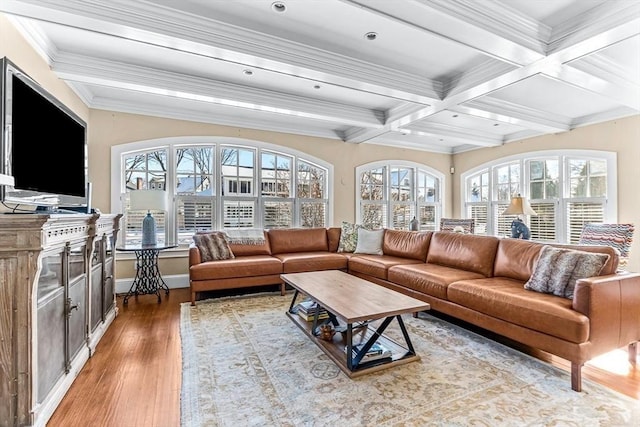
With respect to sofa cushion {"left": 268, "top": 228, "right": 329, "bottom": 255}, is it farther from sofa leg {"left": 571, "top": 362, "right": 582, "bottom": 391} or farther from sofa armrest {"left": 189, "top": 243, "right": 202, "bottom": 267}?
sofa leg {"left": 571, "top": 362, "right": 582, "bottom": 391}

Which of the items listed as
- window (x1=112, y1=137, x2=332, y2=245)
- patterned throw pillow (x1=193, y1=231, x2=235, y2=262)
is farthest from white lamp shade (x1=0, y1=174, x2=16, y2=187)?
window (x1=112, y1=137, x2=332, y2=245)

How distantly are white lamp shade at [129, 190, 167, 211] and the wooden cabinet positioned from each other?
1.56 m

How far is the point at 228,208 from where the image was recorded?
4945 millimetres

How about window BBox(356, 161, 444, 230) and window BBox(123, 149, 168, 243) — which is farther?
window BBox(356, 161, 444, 230)

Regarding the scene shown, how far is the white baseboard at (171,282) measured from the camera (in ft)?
13.7

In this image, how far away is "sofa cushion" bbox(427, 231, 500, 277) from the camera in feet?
10.9

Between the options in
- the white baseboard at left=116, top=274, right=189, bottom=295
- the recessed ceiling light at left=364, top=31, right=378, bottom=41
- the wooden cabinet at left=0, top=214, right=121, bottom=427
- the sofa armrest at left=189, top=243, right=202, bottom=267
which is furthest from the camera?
the white baseboard at left=116, top=274, right=189, bottom=295

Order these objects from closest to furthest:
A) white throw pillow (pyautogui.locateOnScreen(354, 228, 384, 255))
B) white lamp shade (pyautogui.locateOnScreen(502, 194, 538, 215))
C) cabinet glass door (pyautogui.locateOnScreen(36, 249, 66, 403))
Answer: cabinet glass door (pyautogui.locateOnScreen(36, 249, 66, 403)) → white lamp shade (pyautogui.locateOnScreen(502, 194, 538, 215)) → white throw pillow (pyautogui.locateOnScreen(354, 228, 384, 255))

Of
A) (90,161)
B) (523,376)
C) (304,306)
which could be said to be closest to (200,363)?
(304,306)

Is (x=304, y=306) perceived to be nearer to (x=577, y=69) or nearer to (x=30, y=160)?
(x=30, y=160)

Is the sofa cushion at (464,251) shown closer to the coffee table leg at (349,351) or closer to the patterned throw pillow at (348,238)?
the patterned throw pillow at (348,238)

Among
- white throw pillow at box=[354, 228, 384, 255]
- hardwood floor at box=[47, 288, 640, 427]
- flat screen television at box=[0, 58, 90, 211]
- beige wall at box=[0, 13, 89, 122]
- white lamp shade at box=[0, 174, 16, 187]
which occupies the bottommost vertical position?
hardwood floor at box=[47, 288, 640, 427]

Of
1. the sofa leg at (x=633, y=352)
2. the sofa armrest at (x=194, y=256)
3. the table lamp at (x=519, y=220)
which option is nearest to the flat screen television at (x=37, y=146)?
the sofa armrest at (x=194, y=256)

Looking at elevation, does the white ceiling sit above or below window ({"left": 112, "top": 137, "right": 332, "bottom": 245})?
above
